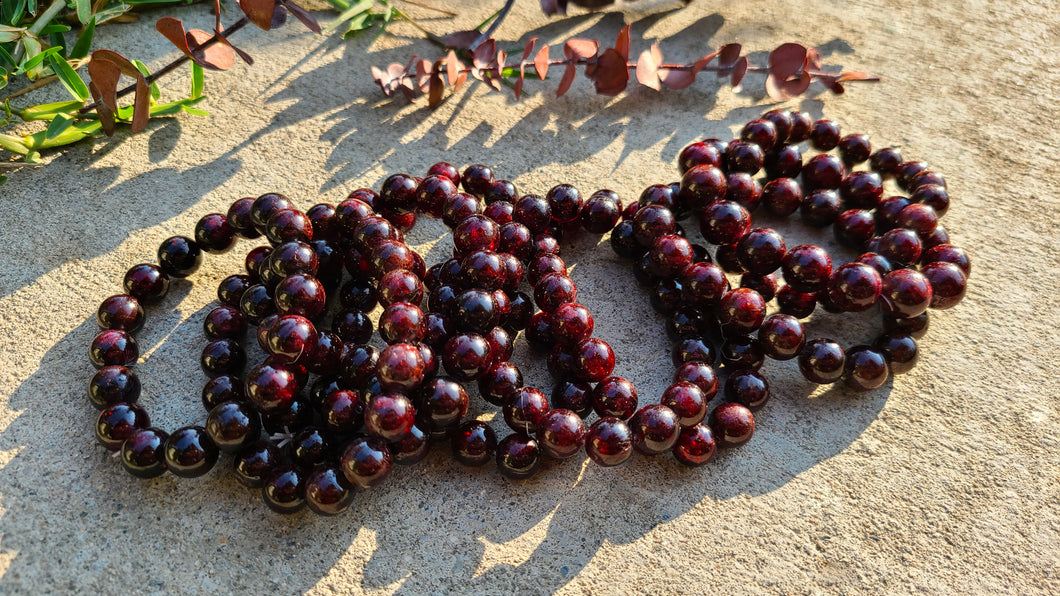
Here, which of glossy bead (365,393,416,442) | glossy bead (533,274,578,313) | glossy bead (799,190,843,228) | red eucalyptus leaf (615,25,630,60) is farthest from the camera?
red eucalyptus leaf (615,25,630,60)

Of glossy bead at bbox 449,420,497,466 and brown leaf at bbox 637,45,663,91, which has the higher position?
brown leaf at bbox 637,45,663,91

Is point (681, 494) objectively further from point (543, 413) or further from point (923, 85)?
point (923, 85)

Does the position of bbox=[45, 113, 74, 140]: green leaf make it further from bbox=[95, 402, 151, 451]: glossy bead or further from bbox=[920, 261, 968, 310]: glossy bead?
bbox=[920, 261, 968, 310]: glossy bead

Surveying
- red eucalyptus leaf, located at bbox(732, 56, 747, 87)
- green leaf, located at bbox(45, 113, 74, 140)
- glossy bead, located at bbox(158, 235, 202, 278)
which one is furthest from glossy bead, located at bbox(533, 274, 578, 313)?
green leaf, located at bbox(45, 113, 74, 140)

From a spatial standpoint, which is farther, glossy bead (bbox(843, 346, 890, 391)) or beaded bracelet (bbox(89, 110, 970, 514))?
glossy bead (bbox(843, 346, 890, 391))

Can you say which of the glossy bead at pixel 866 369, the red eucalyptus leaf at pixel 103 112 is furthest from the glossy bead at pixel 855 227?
the red eucalyptus leaf at pixel 103 112

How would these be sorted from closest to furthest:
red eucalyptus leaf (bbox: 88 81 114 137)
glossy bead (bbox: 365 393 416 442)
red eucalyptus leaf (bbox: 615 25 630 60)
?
glossy bead (bbox: 365 393 416 442) → red eucalyptus leaf (bbox: 88 81 114 137) → red eucalyptus leaf (bbox: 615 25 630 60)

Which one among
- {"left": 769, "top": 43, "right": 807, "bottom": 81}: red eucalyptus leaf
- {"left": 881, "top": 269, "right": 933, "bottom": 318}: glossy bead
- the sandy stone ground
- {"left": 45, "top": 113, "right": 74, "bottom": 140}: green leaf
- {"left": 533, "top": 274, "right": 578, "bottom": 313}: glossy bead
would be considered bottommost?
the sandy stone ground
